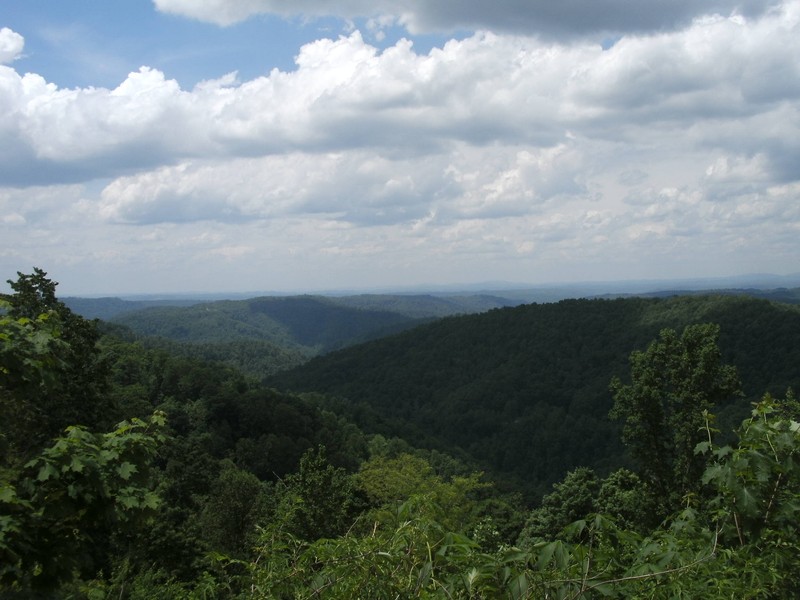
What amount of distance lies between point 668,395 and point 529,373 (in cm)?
12254

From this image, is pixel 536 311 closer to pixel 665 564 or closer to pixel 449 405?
pixel 449 405

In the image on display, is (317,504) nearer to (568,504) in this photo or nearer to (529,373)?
(568,504)

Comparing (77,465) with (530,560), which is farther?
(77,465)

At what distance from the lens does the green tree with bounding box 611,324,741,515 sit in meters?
19.9

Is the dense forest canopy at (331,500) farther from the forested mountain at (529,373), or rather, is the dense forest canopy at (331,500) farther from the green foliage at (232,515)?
the forested mountain at (529,373)

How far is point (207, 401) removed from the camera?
68.7m

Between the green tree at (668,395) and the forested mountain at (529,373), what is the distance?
2294 inches

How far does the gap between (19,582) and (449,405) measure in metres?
135

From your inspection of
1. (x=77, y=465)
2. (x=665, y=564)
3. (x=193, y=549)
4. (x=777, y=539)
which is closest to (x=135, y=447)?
(x=77, y=465)

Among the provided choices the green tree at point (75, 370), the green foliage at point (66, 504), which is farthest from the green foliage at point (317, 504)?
the green foliage at point (66, 504)

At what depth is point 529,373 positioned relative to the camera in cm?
14025

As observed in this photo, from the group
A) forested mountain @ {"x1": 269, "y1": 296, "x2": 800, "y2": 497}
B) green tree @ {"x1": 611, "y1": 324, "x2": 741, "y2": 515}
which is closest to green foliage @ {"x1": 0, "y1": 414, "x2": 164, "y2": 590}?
green tree @ {"x1": 611, "y1": 324, "x2": 741, "y2": 515}

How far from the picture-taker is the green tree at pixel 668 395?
19891mm

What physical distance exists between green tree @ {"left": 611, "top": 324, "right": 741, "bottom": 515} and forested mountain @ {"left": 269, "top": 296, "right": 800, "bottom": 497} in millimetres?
58268
